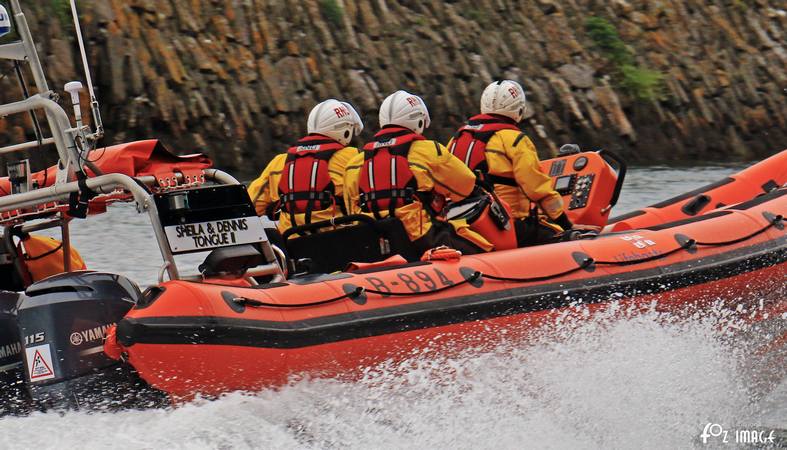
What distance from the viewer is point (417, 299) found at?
5.58m

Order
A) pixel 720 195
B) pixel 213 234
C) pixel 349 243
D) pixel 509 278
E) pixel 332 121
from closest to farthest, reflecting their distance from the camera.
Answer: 1. pixel 213 234
2. pixel 509 278
3. pixel 349 243
4. pixel 332 121
5. pixel 720 195

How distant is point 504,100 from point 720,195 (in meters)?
1.75

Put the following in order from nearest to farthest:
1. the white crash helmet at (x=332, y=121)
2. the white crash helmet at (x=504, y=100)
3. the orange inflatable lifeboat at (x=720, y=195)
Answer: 1. the white crash helmet at (x=332, y=121)
2. the white crash helmet at (x=504, y=100)
3. the orange inflatable lifeboat at (x=720, y=195)

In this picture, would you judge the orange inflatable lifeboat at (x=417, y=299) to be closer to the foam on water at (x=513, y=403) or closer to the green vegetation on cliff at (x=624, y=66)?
the foam on water at (x=513, y=403)

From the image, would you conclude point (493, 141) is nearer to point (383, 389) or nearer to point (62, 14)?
point (383, 389)

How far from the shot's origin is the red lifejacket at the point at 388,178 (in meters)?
6.13

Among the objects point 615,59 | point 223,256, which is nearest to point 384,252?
point 223,256

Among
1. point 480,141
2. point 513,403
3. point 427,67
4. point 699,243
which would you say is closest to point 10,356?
point 513,403

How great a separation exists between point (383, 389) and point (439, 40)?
12.0 metres

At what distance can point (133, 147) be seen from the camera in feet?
18.2

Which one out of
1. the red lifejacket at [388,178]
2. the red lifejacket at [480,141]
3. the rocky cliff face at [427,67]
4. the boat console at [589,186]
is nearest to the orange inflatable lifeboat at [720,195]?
the boat console at [589,186]

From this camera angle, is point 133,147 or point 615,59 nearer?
point 133,147

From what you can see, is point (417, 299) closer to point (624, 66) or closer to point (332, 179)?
point (332, 179)

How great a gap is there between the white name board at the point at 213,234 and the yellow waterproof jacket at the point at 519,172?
175 cm
